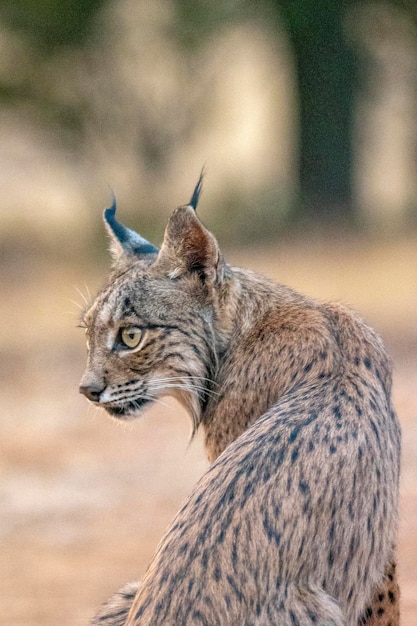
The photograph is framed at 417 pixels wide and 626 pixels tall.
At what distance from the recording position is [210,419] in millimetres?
5547

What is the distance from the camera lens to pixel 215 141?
900 inches

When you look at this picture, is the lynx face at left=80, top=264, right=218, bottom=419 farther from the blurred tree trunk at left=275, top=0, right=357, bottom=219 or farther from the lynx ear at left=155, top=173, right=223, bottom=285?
the blurred tree trunk at left=275, top=0, right=357, bottom=219

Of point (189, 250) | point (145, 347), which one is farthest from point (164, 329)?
point (189, 250)

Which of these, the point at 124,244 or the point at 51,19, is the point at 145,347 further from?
the point at 51,19

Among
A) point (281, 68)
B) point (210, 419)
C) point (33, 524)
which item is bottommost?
point (210, 419)

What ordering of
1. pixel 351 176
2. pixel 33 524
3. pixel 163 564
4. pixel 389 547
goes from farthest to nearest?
pixel 351 176, pixel 33 524, pixel 389 547, pixel 163 564

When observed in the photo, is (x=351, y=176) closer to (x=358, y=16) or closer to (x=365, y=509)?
(x=358, y=16)

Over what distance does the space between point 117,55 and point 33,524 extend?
13.5 m

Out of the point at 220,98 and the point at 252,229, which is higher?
the point at 220,98

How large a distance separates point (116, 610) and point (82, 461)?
6.04m

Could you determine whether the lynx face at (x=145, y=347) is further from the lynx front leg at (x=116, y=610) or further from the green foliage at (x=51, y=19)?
the green foliage at (x=51, y=19)

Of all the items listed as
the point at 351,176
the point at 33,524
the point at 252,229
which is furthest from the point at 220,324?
the point at 351,176

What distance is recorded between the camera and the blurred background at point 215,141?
19344 millimetres

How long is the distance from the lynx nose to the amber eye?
0.21 meters
